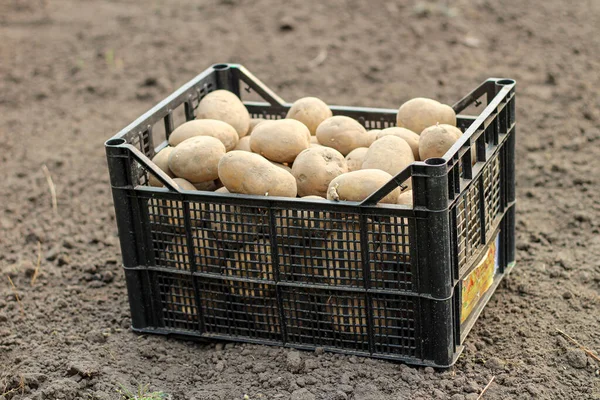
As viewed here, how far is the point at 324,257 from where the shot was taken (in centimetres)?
304

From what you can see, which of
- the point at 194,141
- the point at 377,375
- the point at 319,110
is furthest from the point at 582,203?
the point at 194,141

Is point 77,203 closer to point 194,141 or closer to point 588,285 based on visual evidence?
point 194,141

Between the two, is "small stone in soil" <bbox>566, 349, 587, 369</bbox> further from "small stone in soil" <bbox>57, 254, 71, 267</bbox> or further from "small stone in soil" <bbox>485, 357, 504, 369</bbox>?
"small stone in soil" <bbox>57, 254, 71, 267</bbox>

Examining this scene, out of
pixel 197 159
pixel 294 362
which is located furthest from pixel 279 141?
pixel 294 362

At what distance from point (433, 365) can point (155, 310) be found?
3.40ft

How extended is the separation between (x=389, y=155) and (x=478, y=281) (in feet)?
1.90

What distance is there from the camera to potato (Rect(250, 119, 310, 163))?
3320 millimetres

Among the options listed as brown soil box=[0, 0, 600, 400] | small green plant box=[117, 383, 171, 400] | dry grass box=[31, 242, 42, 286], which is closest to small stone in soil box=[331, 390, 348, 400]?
brown soil box=[0, 0, 600, 400]

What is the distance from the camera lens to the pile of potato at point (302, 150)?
307cm

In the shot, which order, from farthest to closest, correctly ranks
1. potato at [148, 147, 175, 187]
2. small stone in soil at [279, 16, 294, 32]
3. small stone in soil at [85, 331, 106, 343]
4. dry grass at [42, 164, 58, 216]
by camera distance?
small stone in soil at [279, 16, 294, 32], dry grass at [42, 164, 58, 216], small stone in soil at [85, 331, 106, 343], potato at [148, 147, 175, 187]

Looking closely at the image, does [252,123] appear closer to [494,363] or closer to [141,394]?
[141,394]

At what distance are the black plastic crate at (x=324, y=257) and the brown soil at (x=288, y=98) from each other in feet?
0.31

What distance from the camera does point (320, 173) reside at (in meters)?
3.18

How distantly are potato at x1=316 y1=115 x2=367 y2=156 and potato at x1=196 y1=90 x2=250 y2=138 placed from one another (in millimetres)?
375
